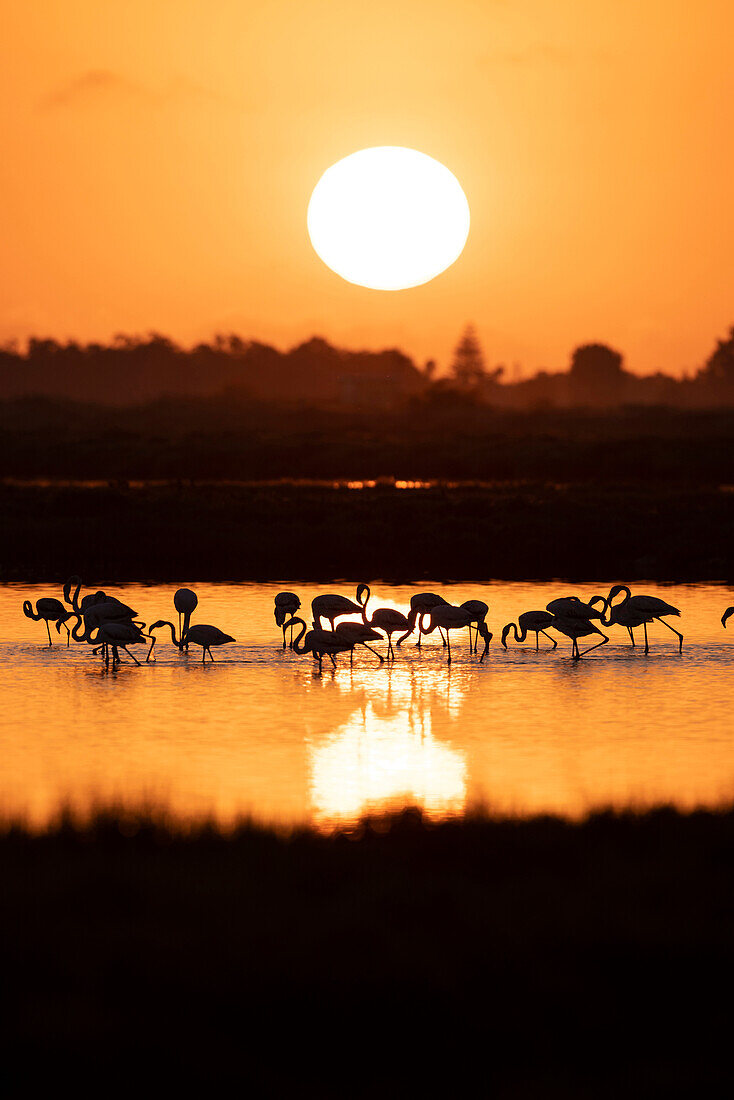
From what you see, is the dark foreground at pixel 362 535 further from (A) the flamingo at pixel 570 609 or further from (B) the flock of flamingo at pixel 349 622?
(A) the flamingo at pixel 570 609

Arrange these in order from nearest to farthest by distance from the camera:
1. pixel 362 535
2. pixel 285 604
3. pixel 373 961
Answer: pixel 373 961, pixel 285 604, pixel 362 535

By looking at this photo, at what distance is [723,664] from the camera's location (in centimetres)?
1753

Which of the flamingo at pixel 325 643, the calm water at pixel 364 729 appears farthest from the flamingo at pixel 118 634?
the flamingo at pixel 325 643

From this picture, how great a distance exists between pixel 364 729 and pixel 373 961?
6.11 m

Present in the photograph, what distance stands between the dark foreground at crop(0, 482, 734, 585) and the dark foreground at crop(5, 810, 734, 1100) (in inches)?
772

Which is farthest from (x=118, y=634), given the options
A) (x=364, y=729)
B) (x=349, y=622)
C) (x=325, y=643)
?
(x=364, y=729)

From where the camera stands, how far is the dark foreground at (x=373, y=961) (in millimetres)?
6617

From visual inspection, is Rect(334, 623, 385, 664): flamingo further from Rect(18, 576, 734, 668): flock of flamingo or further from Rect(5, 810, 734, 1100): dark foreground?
Rect(5, 810, 734, 1100): dark foreground

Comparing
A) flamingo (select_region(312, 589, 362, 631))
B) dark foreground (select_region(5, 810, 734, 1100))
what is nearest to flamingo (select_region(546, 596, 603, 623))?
flamingo (select_region(312, 589, 362, 631))

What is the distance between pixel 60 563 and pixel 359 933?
26.1 m

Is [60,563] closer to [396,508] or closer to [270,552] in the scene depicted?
[270,552]

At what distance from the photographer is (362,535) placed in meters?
38.5

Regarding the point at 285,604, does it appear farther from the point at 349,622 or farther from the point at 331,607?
the point at 349,622

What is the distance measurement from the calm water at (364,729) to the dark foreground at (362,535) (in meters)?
11.3
